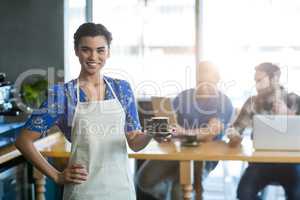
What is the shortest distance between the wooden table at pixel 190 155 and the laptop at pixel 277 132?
0.05 m

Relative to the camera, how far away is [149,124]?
152 centimetres

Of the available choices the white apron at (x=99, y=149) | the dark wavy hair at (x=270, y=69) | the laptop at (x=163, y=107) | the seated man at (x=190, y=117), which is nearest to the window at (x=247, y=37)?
the laptop at (x=163, y=107)

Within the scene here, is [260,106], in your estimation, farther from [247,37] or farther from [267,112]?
[247,37]

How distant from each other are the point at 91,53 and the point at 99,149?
310 mm

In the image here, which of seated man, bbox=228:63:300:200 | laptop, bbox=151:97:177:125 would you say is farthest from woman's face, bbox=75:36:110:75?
laptop, bbox=151:97:177:125

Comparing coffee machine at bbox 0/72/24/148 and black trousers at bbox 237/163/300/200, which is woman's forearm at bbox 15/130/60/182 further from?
black trousers at bbox 237/163/300/200

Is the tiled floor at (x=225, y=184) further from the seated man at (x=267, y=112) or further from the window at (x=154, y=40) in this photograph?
the window at (x=154, y=40)

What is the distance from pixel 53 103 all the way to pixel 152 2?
3.39 metres

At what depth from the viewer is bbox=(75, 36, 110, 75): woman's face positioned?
1371 millimetres

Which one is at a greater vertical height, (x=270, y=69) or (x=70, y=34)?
(x=70, y=34)

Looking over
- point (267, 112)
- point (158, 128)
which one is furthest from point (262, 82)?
point (158, 128)

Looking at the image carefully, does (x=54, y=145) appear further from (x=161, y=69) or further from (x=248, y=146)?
(x=161, y=69)

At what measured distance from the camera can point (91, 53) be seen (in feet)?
4.50

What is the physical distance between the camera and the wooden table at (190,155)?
2.23 meters
